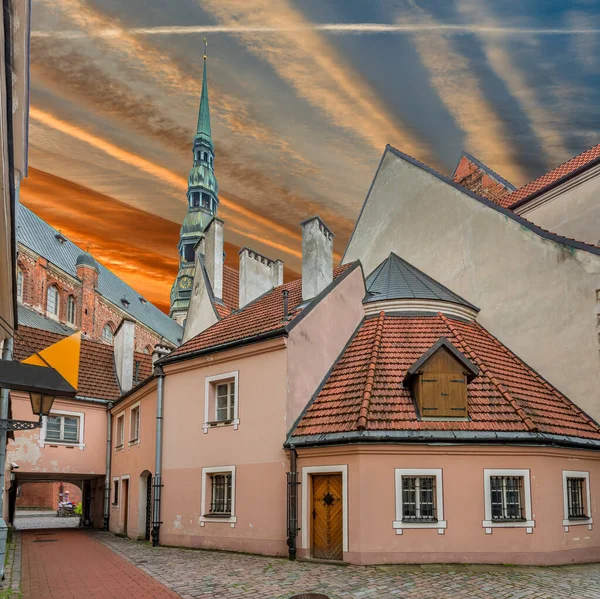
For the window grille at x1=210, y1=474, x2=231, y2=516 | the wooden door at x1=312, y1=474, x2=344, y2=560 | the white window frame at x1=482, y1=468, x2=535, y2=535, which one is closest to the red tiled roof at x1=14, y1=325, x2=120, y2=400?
the window grille at x1=210, y1=474, x2=231, y2=516

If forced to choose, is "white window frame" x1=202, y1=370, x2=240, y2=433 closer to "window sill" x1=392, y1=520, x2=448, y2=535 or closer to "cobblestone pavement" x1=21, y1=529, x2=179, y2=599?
"cobblestone pavement" x1=21, y1=529, x2=179, y2=599

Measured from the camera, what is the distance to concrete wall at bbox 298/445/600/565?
13461mm

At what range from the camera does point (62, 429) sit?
25594 mm

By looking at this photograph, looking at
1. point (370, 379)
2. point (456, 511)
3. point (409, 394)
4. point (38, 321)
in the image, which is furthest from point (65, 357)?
point (38, 321)

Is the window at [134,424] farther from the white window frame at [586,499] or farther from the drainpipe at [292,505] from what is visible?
the white window frame at [586,499]

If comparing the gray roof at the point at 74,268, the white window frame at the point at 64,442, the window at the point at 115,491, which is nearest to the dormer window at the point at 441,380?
the window at the point at 115,491

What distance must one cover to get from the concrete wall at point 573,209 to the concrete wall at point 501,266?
264 centimetres

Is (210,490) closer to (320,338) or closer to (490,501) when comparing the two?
(320,338)

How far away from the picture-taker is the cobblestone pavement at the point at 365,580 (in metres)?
10.6

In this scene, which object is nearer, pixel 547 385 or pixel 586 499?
pixel 586 499

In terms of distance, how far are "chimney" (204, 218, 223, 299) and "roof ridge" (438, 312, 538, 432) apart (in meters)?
11.9

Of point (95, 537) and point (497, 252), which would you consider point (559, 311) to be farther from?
point (95, 537)

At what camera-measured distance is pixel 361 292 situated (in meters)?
19.0

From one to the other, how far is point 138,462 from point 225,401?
19.7 feet
